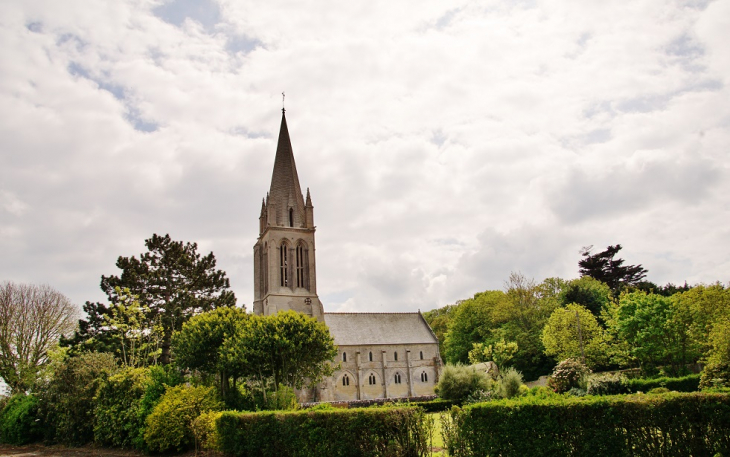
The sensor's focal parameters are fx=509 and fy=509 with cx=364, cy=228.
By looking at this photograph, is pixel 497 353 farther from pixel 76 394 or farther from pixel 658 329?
pixel 76 394

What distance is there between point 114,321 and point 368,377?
32.2 meters

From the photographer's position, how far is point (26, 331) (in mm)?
39094

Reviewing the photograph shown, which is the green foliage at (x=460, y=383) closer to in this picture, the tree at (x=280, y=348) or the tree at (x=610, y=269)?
the tree at (x=280, y=348)

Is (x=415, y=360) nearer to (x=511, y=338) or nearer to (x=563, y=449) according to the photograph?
(x=511, y=338)

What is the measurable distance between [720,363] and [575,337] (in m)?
21.8

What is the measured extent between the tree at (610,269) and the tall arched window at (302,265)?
42742 millimetres

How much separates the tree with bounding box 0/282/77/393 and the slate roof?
25593 millimetres

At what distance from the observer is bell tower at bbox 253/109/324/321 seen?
2000 inches

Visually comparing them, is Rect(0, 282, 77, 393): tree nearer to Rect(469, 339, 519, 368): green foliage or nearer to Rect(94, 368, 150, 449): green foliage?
Rect(94, 368, 150, 449): green foliage

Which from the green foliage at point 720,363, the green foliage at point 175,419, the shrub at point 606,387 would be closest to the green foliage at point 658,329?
the green foliage at point 720,363

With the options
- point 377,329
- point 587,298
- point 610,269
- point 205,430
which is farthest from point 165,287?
point 610,269

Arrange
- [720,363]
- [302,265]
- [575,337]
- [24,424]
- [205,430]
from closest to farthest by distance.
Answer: [205,430] < [720,363] < [24,424] < [575,337] < [302,265]

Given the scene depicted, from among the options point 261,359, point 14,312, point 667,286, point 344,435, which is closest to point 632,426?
point 344,435

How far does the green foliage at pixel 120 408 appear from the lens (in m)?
21.2
